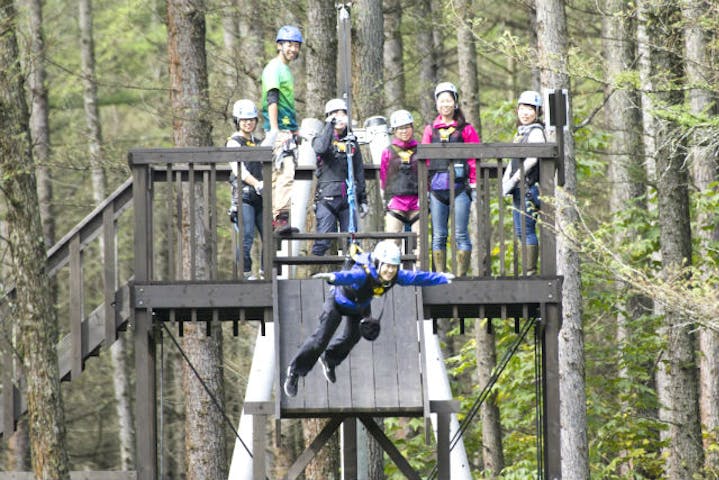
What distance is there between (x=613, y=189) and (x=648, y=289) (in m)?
13.0

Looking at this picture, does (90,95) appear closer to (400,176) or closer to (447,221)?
(400,176)

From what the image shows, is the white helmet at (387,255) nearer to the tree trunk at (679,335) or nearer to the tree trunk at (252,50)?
the tree trunk at (679,335)

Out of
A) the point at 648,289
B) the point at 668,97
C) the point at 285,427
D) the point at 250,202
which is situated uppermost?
the point at 668,97

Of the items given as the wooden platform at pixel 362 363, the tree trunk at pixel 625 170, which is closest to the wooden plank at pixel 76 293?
the wooden platform at pixel 362 363

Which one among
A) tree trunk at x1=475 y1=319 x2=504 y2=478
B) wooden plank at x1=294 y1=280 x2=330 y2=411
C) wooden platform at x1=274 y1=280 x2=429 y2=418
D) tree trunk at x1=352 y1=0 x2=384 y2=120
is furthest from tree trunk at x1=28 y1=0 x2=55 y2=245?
wooden platform at x1=274 y1=280 x2=429 y2=418

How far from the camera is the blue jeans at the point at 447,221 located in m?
13.4

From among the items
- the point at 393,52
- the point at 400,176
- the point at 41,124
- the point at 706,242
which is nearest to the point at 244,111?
the point at 400,176

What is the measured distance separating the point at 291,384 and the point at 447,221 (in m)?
2.31

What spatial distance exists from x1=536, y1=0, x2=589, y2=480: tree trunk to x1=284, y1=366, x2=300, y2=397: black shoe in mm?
5533

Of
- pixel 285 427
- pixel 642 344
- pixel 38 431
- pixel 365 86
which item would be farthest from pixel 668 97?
pixel 285 427

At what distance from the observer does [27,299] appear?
45.1 ft

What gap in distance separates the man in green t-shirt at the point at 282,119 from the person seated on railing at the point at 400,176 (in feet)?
3.02

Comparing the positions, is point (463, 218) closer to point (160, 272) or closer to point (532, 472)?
point (532, 472)

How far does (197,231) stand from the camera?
1912 centimetres
